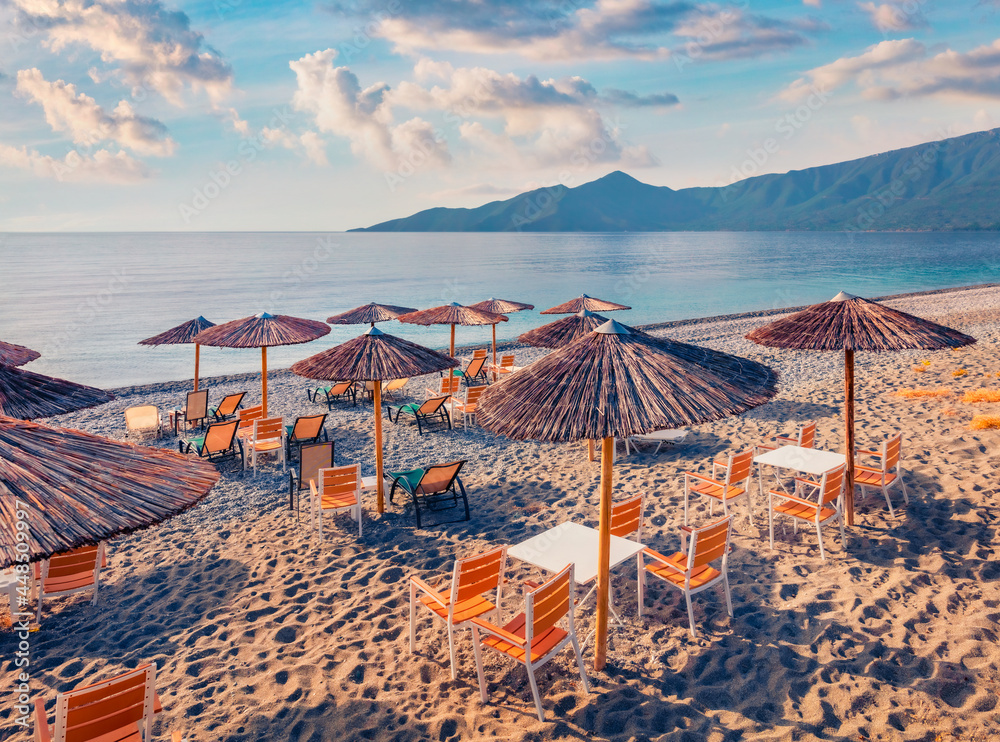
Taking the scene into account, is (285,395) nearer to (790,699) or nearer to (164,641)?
(164,641)

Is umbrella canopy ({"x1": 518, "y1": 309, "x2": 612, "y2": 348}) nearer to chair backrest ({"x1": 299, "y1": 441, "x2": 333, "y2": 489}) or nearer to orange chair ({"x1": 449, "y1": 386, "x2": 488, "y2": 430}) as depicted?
orange chair ({"x1": 449, "y1": 386, "x2": 488, "y2": 430})

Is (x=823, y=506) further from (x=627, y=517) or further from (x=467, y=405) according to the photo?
(x=467, y=405)

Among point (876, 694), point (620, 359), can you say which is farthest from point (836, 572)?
point (620, 359)

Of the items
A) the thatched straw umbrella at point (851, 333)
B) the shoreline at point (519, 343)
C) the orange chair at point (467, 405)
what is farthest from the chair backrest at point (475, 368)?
the thatched straw umbrella at point (851, 333)

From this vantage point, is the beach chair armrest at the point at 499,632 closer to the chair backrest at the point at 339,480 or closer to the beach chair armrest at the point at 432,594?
the beach chair armrest at the point at 432,594

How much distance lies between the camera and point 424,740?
3.76 m

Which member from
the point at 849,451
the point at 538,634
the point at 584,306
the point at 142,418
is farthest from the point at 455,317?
the point at 538,634

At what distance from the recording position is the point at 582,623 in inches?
198

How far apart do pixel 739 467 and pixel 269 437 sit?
720 centimetres

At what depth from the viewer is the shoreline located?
1830 cm

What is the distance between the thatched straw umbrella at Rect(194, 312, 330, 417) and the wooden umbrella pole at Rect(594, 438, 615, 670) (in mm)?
7254

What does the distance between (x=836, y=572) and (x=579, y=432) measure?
11.4ft

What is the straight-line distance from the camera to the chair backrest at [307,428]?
33.3 ft

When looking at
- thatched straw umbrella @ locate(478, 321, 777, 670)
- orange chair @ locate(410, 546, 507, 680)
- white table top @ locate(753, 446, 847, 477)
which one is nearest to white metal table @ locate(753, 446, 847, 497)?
white table top @ locate(753, 446, 847, 477)
